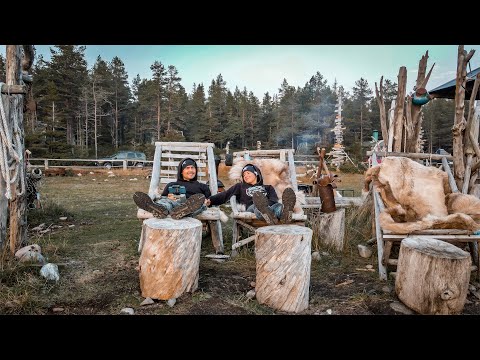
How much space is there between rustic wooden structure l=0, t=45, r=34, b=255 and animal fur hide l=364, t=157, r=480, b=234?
4014mm

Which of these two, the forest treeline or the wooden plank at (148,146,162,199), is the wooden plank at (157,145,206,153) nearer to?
the wooden plank at (148,146,162,199)

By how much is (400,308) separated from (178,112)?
25390 millimetres

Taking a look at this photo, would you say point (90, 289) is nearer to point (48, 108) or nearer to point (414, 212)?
point (414, 212)

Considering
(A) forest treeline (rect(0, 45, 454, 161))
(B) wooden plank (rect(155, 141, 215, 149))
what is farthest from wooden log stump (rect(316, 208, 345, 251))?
(A) forest treeline (rect(0, 45, 454, 161))

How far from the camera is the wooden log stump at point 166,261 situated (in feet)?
10.3

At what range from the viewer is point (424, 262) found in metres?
2.94

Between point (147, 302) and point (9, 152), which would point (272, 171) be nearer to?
point (147, 302)

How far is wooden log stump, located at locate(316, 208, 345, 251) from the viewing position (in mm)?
4809

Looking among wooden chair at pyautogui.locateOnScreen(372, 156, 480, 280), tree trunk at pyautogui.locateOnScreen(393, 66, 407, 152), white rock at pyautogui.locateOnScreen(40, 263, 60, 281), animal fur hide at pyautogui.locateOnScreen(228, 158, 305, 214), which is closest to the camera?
white rock at pyautogui.locateOnScreen(40, 263, 60, 281)

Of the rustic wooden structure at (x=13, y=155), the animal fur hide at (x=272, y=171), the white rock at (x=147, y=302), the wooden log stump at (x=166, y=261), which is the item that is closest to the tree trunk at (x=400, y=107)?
the animal fur hide at (x=272, y=171)

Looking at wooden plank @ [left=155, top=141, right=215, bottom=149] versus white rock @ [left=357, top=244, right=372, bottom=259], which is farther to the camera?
wooden plank @ [left=155, top=141, right=215, bottom=149]

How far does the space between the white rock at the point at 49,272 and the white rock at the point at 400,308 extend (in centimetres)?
318

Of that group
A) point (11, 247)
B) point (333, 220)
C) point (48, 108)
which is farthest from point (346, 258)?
point (48, 108)

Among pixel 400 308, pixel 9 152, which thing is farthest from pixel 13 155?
pixel 400 308
